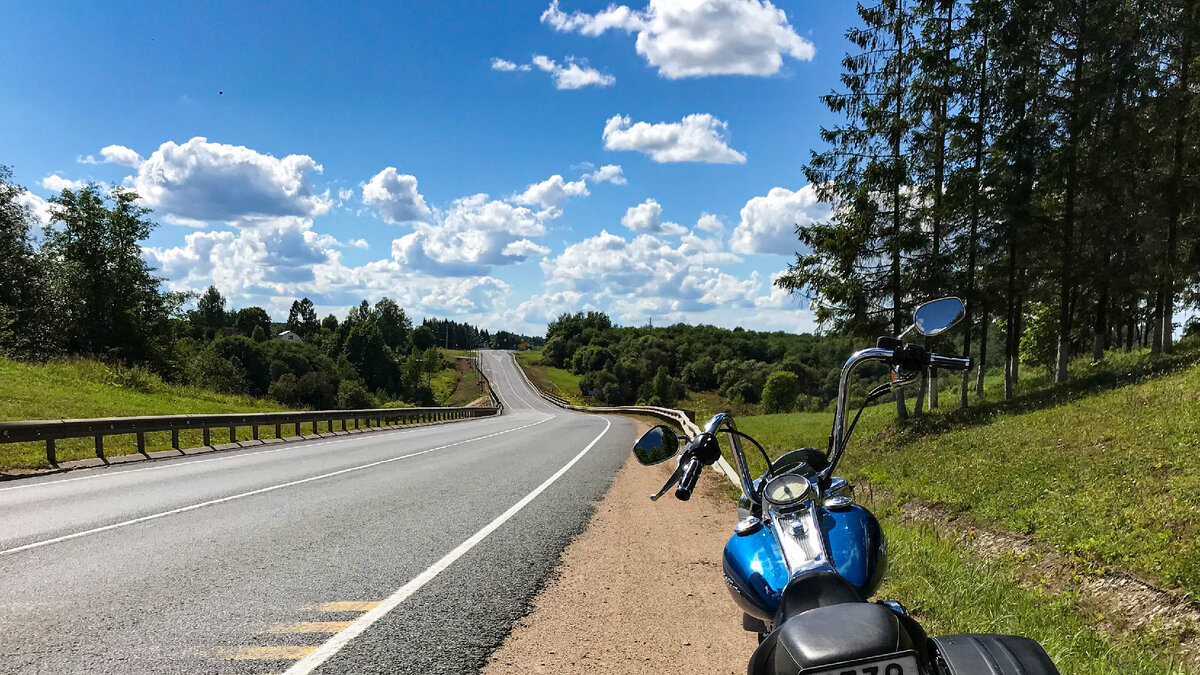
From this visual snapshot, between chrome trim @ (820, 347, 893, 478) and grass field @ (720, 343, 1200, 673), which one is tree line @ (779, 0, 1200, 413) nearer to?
grass field @ (720, 343, 1200, 673)

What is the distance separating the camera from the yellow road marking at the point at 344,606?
192 inches

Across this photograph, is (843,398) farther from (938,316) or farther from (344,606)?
(344,606)

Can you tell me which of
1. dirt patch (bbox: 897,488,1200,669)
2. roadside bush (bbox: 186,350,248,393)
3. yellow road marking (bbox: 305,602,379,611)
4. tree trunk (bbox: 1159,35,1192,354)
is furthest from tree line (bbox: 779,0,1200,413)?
roadside bush (bbox: 186,350,248,393)

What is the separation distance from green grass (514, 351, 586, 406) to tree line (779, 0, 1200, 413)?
76.0 meters

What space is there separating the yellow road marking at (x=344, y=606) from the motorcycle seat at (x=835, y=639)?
387 centimetres

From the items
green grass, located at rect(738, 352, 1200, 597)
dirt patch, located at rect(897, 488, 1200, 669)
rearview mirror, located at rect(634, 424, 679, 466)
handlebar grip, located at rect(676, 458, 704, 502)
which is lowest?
dirt patch, located at rect(897, 488, 1200, 669)

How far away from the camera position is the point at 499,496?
10.1m

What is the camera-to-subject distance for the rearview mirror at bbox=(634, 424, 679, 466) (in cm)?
332

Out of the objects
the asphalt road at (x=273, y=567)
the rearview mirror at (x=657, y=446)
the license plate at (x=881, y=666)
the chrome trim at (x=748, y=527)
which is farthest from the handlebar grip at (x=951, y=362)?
the asphalt road at (x=273, y=567)

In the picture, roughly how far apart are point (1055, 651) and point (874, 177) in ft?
61.9

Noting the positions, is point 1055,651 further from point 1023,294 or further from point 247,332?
point 247,332

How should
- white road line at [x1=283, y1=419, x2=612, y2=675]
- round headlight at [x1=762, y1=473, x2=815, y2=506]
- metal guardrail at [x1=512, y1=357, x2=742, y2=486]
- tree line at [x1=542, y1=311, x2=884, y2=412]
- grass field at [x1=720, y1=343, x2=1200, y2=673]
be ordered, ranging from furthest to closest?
tree line at [x1=542, y1=311, x2=884, y2=412] → metal guardrail at [x1=512, y1=357, x2=742, y2=486] → grass field at [x1=720, y1=343, x2=1200, y2=673] → white road line at [x1=283, y1=419, x2=612, y2=675] → round headlight at [x1=762, y1=473, x2=815, y2=506]

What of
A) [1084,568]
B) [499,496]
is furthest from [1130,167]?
[499,496]

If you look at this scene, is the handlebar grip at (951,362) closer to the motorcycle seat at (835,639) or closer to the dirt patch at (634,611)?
the motorcycle seat at (835,639)
